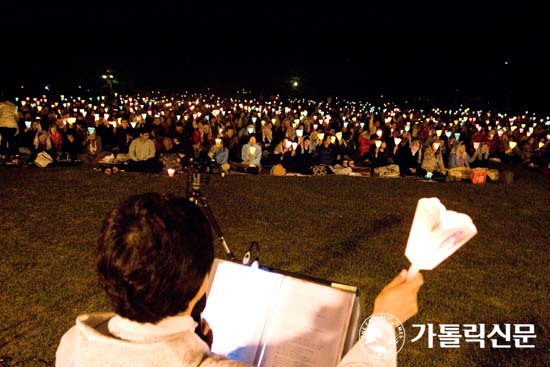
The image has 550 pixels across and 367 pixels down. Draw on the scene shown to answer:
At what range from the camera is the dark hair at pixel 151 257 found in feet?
3.68

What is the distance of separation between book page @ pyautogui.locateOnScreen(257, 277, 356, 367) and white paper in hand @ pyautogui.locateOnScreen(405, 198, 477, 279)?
59cm

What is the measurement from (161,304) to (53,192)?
32.1 ft

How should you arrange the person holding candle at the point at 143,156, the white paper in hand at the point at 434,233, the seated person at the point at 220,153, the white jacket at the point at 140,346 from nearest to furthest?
the white jacket at the point at 140,346, the white paper in hand at the point at 434,233, the person holding candle at the point at 143,156, the seated person at the point at 220,153

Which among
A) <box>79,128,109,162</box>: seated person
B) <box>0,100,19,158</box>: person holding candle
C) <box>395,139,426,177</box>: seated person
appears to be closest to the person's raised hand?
<box>79,128,109,162</box>: seated person

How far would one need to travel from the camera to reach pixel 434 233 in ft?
4.50

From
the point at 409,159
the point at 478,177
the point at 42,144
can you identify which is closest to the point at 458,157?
the point at 478,177

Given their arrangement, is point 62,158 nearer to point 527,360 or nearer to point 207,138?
point 207,138

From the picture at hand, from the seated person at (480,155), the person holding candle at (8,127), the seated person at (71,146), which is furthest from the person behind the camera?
the seated person at (480,155)

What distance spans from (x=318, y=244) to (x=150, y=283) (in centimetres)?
643

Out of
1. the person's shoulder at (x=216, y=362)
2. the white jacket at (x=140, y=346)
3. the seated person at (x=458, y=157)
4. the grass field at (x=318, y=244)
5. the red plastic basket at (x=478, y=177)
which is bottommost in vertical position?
the grass field at (x=318, y=244)

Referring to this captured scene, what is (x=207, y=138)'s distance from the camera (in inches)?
607

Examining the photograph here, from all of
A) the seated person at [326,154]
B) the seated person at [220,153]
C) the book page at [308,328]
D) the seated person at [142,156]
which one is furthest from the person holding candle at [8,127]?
the book page at [308,328]

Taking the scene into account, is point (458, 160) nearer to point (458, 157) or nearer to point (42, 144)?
point (458, 157)

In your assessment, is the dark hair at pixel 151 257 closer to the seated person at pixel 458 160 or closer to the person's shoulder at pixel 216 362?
the person's shoulder at pixel 216 362
